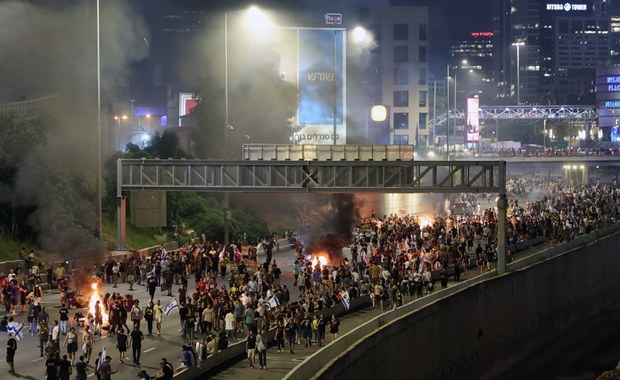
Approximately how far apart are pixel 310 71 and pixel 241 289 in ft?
186

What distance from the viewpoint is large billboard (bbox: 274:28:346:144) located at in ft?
302

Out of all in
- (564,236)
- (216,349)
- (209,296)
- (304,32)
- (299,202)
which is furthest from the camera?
(304,32)

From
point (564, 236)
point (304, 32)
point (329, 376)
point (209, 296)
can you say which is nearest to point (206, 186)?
point (209, 296)

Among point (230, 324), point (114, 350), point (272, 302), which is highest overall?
point (272, 302)

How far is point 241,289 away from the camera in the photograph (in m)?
36.7

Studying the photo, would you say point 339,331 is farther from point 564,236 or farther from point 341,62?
point 341,62

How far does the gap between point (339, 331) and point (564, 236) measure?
30241mm

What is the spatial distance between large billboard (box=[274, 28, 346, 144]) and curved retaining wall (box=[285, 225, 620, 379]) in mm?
32295

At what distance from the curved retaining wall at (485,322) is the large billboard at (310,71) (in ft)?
106

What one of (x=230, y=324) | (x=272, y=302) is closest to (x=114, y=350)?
(x=230, y=324)

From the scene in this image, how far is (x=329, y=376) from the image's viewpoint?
25.2 m

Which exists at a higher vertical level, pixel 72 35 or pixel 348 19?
pixel 348 19

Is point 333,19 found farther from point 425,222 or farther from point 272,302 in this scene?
point 272,302

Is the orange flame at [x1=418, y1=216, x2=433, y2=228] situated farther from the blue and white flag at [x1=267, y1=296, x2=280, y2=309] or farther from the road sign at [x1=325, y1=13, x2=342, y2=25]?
the blue and white flag at [x1=267, y1=296, x2=280, y2=309]
